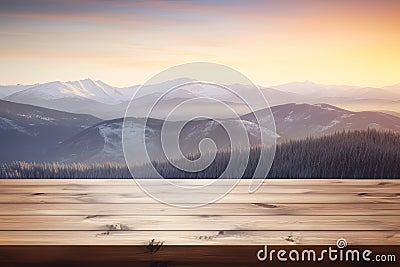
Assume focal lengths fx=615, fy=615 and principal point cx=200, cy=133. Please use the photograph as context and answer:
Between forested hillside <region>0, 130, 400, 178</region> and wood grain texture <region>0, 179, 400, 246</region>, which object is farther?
forested hillside <region>0, 130, 400, 178</region>

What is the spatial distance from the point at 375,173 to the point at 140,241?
174 centimetres

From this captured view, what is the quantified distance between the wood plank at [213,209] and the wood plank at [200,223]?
0.05 m

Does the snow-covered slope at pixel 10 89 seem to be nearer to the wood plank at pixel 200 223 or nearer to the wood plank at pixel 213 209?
the wood plank at pixel 213 209

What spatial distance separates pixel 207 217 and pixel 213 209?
0.40 feet

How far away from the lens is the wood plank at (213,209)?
1.50m

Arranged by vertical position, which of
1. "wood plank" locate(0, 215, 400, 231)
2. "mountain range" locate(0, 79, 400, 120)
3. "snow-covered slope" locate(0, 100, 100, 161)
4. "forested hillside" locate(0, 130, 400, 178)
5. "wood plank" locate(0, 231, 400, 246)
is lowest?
"wood plank" locate(0, 231, 400, 246)

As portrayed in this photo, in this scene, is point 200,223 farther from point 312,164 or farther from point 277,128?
point 277,128

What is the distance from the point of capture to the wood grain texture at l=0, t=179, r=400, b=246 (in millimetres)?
1222

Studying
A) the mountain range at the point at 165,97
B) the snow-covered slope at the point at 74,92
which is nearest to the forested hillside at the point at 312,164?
the mountain range at the point at 165,97

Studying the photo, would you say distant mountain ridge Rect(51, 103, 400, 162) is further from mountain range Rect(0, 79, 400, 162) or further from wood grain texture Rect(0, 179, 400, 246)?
wood grain texture Rect(0, 179, 400, 246)

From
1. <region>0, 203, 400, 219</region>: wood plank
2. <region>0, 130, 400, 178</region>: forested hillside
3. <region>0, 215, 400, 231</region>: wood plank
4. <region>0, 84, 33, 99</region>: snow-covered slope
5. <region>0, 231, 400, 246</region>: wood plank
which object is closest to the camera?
<region>0, 231, 400, 246</region>: wood plank

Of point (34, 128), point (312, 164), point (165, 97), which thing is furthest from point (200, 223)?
point (34, 128)

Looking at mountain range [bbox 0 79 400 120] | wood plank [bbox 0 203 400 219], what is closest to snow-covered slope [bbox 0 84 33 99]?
mountain range [bbox 0 79 400 120]

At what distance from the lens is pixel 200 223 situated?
54.4 inches
